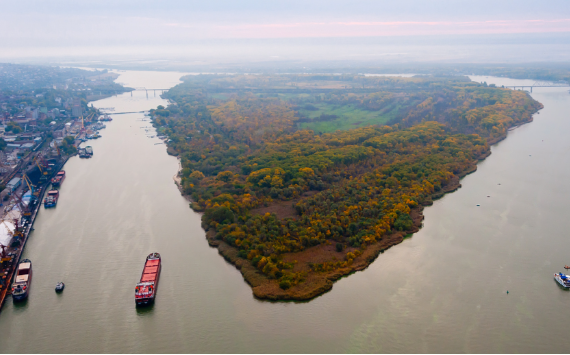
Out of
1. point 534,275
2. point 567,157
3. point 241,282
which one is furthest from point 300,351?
point 567,157

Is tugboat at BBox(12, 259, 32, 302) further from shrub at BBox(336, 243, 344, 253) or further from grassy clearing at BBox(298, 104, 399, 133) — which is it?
grassy clearing at BBox(298, 104, 399, 133)

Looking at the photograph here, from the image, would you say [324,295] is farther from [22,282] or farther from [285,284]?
[22,282]

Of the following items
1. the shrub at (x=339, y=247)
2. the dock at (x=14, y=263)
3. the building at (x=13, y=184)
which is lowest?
the dock at (x=14, y=263)

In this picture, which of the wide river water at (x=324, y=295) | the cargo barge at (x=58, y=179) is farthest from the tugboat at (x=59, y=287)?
the cargo barge at (x=58, y=179)

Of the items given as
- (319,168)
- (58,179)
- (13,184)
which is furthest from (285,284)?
(13,184)

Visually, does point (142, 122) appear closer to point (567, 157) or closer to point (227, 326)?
point (227, 326)

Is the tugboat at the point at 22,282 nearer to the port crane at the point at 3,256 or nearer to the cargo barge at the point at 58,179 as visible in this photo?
the port crane at the point at 3,256
